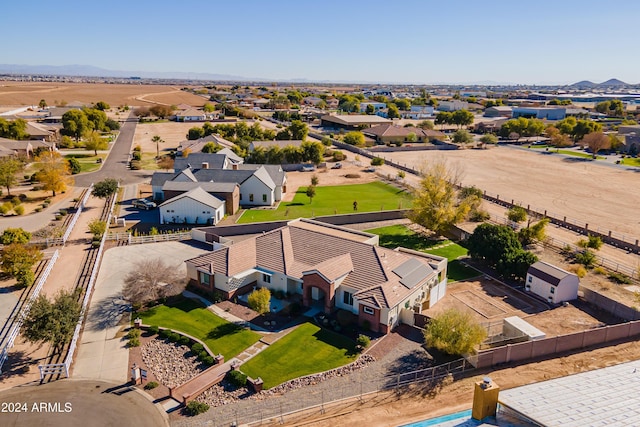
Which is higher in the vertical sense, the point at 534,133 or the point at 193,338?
the point at 534,133

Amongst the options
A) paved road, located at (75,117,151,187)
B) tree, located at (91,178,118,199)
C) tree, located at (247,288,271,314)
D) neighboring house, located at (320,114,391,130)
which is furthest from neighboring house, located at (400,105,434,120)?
tree, located at (247,288,271,314)

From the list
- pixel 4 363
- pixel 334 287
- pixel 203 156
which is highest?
pixel 203 156

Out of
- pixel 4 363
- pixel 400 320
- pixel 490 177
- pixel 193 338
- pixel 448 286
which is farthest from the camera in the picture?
pixel 490 177

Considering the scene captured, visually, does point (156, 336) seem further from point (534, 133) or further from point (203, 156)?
point (534, 133)

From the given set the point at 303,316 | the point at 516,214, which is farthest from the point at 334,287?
the point at 516,214

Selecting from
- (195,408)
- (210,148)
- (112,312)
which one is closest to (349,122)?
(210,148)

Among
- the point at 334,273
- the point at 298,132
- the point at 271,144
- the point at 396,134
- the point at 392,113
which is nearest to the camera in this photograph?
the point at 334,273

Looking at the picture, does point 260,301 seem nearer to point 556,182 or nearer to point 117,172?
point 117,172
